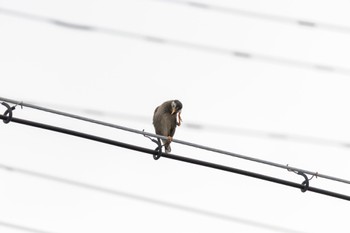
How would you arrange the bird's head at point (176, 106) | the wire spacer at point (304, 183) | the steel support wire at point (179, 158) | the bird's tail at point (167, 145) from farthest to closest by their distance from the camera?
the bird's head at point (176, 106), the bird's tail at point (167, 145), the wire spacer at point (304, 183), the steel support wire at point (179, 158)

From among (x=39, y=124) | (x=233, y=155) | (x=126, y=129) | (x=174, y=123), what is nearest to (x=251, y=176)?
(x=233, y=155)

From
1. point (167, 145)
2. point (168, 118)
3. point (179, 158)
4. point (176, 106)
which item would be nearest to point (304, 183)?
Result: point (179, 158)

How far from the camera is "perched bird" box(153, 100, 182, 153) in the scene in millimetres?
17281

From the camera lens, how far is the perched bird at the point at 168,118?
1728 cm

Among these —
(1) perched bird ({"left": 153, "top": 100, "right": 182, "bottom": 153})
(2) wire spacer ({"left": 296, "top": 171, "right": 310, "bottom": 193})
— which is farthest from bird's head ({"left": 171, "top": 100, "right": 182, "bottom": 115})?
(2) wire spacer ({"left": 296, "top": 171, "right": 310, "bottom": 193})

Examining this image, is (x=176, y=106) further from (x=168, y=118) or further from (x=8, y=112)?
(x=8, y=112)

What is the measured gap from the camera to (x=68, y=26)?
45.7 feet

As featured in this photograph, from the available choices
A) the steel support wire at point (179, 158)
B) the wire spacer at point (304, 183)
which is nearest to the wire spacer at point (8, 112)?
the steel support wire at point (179, 158)

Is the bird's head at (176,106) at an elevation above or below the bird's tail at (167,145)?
above

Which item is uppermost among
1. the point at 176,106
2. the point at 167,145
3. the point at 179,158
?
the point at 176,106

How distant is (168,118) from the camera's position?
17.5 meters

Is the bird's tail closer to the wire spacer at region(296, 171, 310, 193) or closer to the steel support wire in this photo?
the steel support wire

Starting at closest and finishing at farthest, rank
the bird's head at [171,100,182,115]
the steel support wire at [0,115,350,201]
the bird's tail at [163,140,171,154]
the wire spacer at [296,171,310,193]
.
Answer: the steel support wire at [0,115,350,201] < the wire spacer at [296,171,310,193] < the bird's tail at [163,140,171,154] < the bird's head at [171,100,182,115]

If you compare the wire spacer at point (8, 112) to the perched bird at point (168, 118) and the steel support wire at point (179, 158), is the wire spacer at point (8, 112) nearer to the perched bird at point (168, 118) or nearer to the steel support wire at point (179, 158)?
the steel support wire at point (179, 158)
